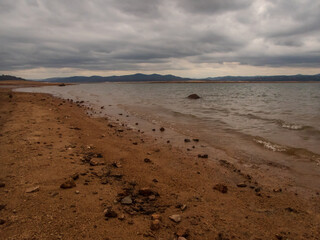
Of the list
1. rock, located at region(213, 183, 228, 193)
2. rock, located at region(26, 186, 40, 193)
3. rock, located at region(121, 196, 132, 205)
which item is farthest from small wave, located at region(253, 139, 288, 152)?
rock, located at region(26, 186, 40, 193)

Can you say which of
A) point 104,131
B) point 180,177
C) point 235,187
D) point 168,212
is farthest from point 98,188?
point 104,131

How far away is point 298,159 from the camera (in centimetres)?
801

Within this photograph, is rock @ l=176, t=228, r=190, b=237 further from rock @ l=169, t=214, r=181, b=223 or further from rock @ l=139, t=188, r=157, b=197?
rock @ l=139, t=188, r=157, b=197

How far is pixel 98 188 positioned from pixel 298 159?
7741 millimetres

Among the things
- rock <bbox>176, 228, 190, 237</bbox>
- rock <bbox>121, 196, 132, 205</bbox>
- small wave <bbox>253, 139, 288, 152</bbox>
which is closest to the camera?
rock <bbox>176, 228, 190, 237</bbox>

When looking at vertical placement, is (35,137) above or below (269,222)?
above

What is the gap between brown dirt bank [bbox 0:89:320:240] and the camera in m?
3.56

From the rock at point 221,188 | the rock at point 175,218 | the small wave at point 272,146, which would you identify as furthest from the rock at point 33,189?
the small wave at point 272,146

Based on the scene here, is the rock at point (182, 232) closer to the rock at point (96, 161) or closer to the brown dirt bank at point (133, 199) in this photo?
the brown dirt bank at point (133, 199)

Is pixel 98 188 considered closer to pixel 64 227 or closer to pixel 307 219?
pixel 64 227

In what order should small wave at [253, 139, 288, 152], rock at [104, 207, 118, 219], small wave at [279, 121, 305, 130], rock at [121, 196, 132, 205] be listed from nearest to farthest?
1. rock at [104, 207, 118, 219]
2. rock at [121, 196, 132, 205]
3. small wave at [253, 139, 288, 152]
4. small wave at [279, 121, 305, 130]

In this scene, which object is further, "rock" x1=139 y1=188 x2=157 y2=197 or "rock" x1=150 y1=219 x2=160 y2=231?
"rock" x1=139 y1=188 x2=157 y2=197

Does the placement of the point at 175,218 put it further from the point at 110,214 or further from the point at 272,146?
the point at 272,146

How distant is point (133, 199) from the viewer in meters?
4.54
